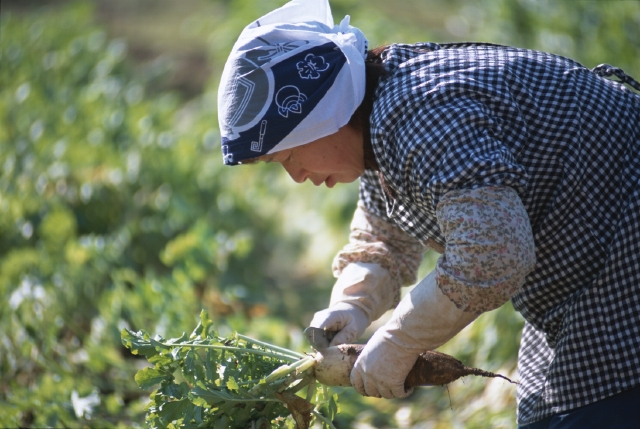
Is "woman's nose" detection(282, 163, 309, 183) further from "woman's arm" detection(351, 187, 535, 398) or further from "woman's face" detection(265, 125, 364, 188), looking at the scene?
"woman's arm" detection(351, 187, 535, 398)

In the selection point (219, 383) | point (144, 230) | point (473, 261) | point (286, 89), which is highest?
point (286, 89)

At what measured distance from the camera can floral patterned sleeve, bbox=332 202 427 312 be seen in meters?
2.00

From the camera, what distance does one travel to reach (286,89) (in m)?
1.62

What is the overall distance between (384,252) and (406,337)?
44 centimetres

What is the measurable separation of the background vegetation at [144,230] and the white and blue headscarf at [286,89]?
82cm

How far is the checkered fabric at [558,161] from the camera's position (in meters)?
1.47

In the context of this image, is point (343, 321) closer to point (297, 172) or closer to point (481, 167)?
point (297, 172)

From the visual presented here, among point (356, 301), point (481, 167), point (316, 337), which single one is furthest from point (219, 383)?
point (481, 167)

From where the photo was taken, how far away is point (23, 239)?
3807 millimetres

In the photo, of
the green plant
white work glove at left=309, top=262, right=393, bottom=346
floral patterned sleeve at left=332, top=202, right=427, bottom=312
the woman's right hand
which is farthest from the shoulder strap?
the green plant

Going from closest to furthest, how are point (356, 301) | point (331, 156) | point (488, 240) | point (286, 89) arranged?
1. point (488, 240)
2. point (286, 89)
3. point (331, 156)
4. point (356, 301)

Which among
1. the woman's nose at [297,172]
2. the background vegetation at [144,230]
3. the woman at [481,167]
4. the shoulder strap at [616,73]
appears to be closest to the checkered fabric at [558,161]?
the woman at [481,167]

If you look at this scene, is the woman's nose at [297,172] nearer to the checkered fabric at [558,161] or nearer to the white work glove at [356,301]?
the checkered fabric at [558,161]

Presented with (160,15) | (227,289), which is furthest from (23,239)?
(160,15)
